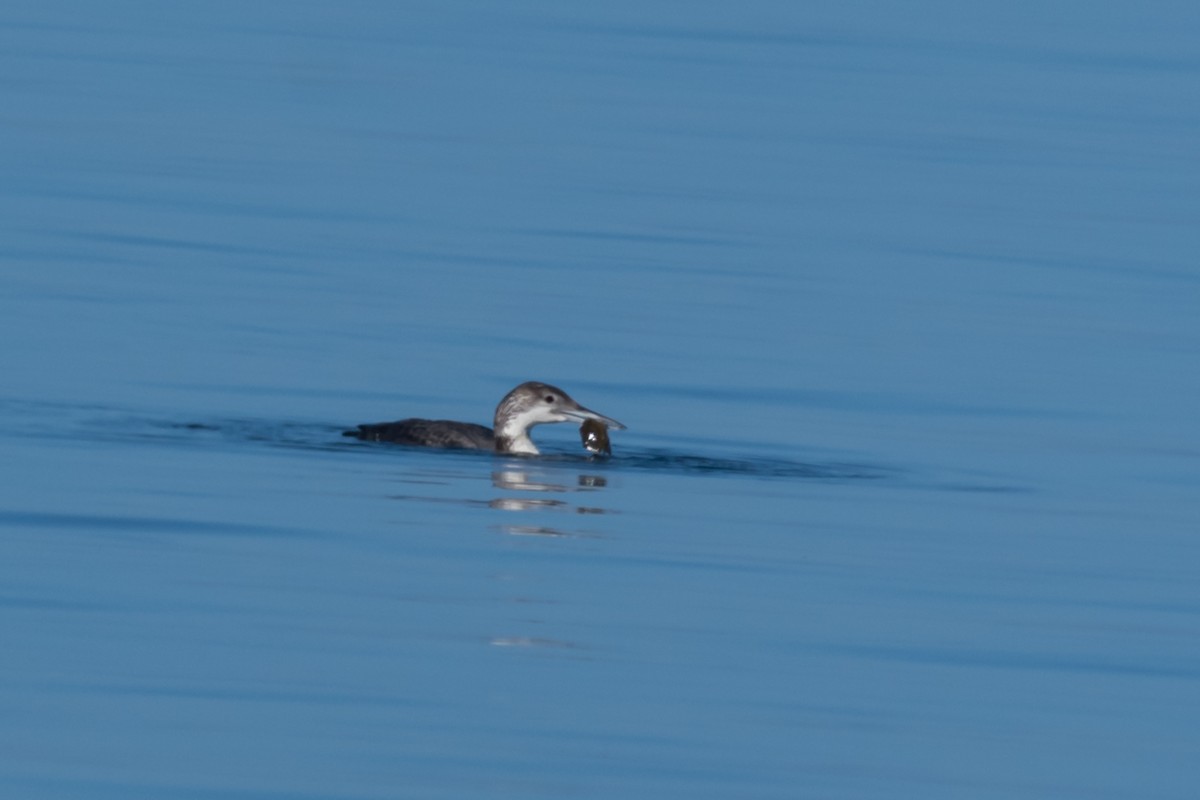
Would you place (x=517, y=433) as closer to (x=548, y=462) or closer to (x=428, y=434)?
(x=548, y=462)

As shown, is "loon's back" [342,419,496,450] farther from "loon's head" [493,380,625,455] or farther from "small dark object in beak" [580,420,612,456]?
"small dark object in beak" [580,420,612,456]

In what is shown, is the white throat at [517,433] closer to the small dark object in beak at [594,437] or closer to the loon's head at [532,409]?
the loon's head at [532,409]

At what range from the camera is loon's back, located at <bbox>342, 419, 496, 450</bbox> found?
19078 mm

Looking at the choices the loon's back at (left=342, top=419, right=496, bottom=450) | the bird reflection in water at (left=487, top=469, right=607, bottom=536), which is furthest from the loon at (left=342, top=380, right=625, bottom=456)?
the bird reflection in water at (left=487, top=469, right=607, bottom=536)

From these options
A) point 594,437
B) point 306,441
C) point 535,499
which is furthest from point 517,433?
point 535,499

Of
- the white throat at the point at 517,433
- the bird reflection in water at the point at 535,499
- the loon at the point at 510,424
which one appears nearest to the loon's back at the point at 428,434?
the loon at the point at 510,424

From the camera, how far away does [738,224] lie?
34094mm

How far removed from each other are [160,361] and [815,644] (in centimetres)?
1021

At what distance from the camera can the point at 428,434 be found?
1917 centimetres

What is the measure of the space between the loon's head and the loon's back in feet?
0.54

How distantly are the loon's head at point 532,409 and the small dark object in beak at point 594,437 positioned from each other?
62 millimetres

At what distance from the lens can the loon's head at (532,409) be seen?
19703mm

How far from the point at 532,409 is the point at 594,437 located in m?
0.46

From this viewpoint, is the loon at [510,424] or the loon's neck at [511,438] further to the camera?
the loon's neck at [511,438]
